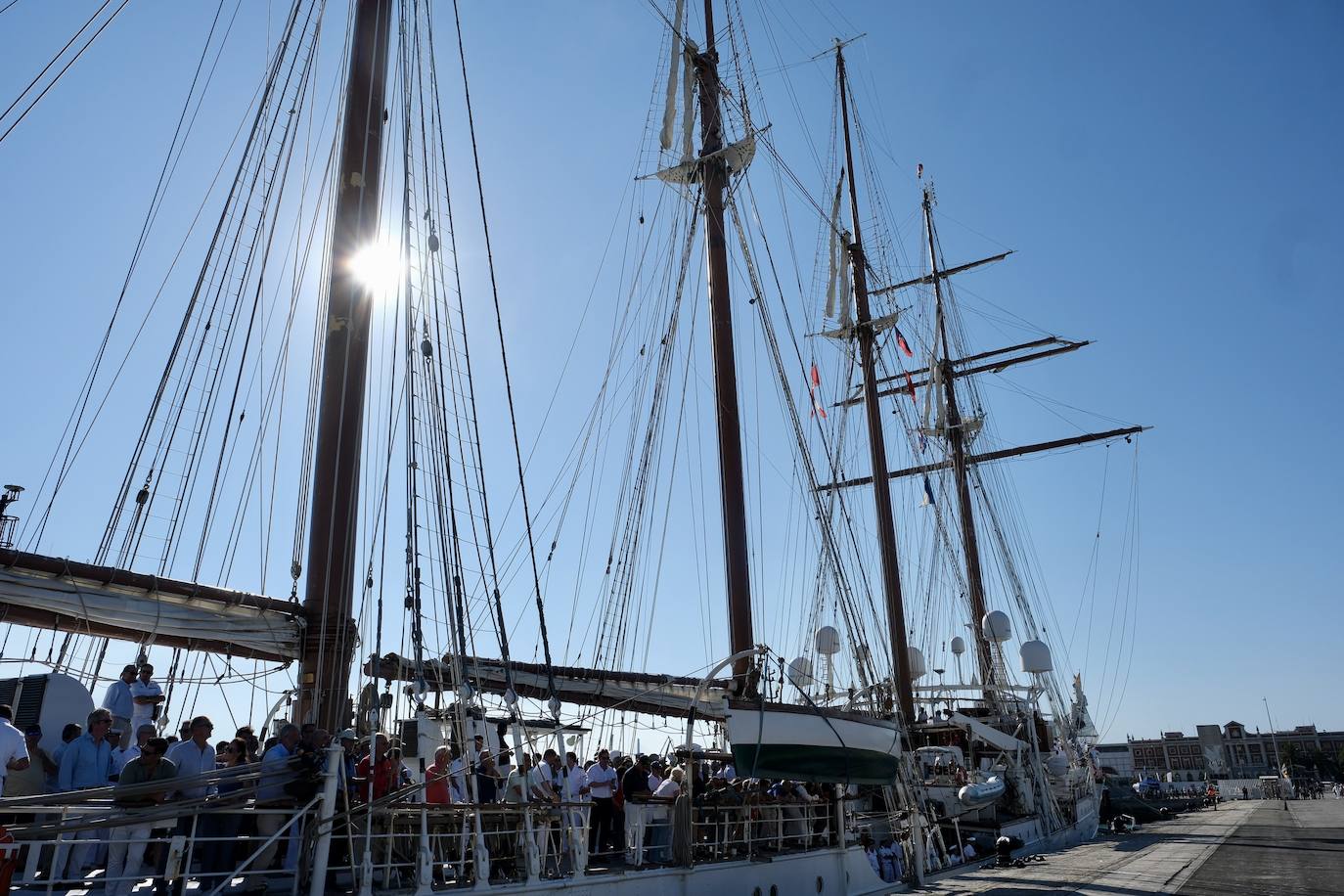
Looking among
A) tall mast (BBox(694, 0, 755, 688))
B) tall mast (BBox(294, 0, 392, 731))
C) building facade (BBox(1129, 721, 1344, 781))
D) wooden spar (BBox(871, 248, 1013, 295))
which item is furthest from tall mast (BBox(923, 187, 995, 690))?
building facade (BBox(1129, 721, 1344, 781))

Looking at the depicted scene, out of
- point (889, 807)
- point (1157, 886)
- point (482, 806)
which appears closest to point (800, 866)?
point (889, 807)

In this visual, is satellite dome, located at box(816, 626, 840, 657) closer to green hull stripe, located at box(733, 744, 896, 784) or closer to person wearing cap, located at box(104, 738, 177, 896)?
green hull stripe, located at box(733, 744, 896, 784)

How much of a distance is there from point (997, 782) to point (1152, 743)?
15283 centimetres

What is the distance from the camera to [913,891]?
16859mm

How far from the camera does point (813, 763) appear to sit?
14.4 meters

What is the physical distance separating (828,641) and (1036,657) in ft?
32.3

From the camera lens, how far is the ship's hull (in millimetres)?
13648

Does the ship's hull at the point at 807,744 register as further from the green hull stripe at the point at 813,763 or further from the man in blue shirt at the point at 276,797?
the man in blue shirt at the point at 276,797

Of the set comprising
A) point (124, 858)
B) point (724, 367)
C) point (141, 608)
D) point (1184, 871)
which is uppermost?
point (724, 367)

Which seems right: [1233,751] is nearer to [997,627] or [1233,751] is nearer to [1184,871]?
[997,627]

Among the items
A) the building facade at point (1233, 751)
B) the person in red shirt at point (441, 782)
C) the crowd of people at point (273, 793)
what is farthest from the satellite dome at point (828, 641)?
the building facade at point (1233, 751)

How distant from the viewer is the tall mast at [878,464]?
30.2 metres

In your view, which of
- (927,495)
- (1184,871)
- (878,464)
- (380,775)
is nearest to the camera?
(380,775)

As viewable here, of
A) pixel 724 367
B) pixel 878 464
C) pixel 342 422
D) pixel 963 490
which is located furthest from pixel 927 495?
pixel 342 422
